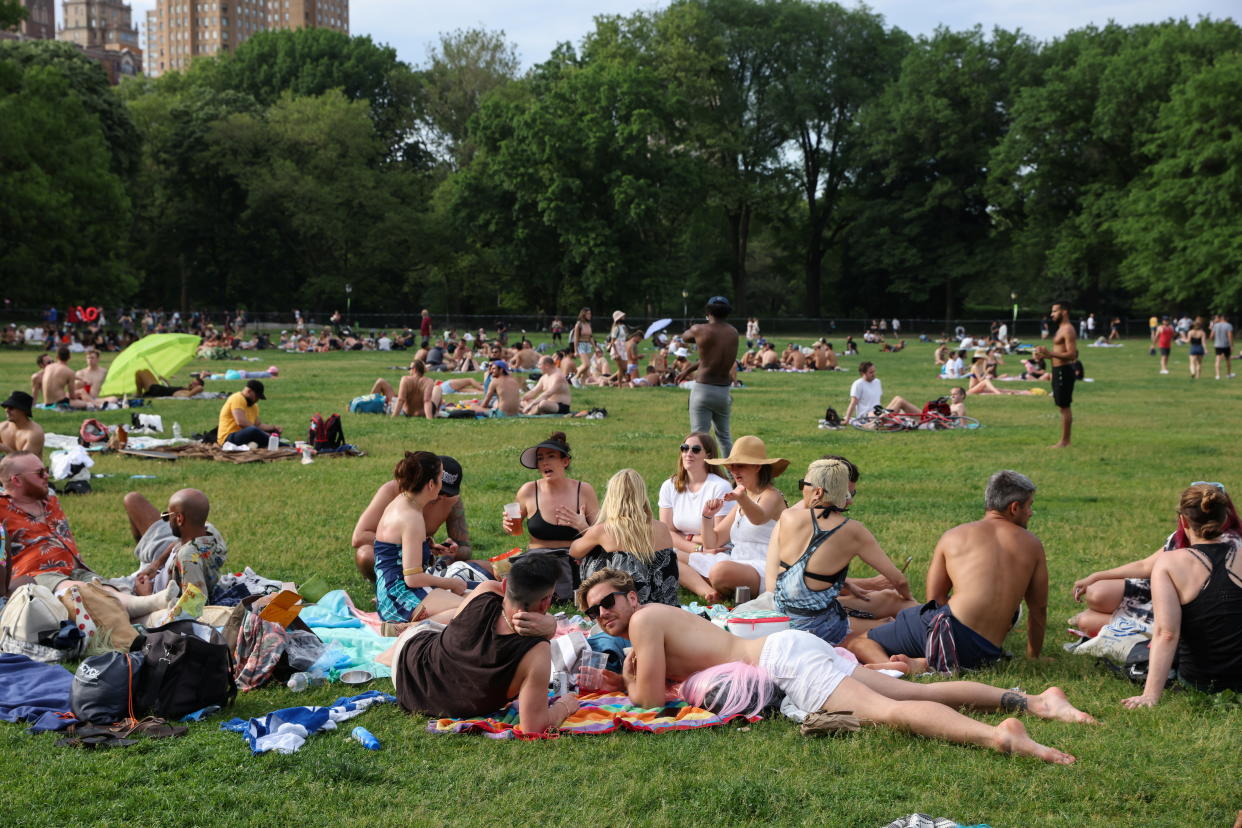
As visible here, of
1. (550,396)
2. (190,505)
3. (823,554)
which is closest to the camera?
(823,554)

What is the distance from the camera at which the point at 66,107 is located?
4675 centimetres

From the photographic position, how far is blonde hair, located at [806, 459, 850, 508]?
20.2 feet

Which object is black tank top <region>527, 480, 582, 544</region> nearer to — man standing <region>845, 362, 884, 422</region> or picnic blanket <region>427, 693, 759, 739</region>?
picnic blanket <region>427, 693, 759, 739</region>

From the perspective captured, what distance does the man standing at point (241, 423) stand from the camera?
562 inches

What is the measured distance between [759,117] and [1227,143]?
81.5ft

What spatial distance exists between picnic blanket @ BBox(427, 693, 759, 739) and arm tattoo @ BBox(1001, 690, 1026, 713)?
1127 mm

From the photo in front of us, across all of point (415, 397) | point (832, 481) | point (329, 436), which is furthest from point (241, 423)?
point (832, 481)

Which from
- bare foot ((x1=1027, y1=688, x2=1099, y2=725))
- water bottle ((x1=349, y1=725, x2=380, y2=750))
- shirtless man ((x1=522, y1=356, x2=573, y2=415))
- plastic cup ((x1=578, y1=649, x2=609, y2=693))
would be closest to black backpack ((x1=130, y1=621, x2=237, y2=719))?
water bottle ((x1=349, y1=725, x2=380, y2=750))

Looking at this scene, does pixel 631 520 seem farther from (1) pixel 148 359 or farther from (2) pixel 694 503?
(1) pixel 148 359

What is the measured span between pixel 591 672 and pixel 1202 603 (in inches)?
114

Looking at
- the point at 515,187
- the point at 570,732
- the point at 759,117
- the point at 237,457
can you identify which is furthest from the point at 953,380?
the point at 759,117

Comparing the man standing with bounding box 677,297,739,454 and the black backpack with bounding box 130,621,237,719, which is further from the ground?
the man standing with bounding box 677,297,739,454

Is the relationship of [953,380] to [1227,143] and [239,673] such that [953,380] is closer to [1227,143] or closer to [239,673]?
[239,673]

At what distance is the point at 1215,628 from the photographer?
5426 millimetres
